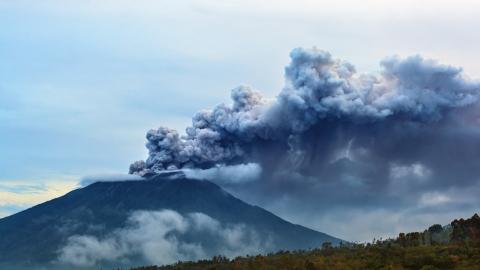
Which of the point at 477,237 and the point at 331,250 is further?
the point at 331,250

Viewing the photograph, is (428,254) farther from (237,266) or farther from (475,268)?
(237,266)

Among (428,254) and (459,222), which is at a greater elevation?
(459,222)

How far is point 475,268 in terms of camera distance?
61.1m

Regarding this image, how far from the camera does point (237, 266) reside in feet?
303

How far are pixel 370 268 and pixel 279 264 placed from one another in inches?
700

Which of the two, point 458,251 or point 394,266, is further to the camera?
point 458,251

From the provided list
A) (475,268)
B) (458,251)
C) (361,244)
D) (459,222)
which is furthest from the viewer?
(361,244)

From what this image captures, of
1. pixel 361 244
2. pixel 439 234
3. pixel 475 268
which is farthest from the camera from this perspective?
pixel 439 234

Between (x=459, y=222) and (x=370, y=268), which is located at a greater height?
(x=459, y=222)

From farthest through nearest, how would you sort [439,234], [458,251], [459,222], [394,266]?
[439,234], [459,222], [458,251], [394,266]

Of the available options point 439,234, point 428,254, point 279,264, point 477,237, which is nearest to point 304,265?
point 279,264

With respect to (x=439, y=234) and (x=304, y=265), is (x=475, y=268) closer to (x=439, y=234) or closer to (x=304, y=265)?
(x=304, y=265)

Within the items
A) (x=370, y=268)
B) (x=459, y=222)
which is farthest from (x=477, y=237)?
(x=370, y=268)

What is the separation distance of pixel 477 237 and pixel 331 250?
72.5 ft
